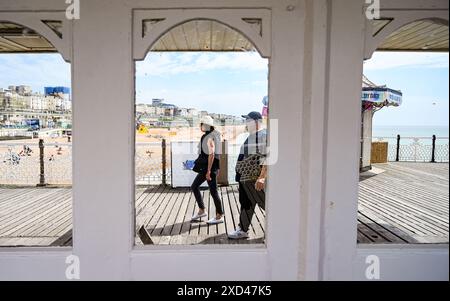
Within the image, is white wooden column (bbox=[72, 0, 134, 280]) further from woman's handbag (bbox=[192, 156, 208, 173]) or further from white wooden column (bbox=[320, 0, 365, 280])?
woman's handbag (bbox=[192, 156, 208, 173])

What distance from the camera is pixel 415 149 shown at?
1243 cm

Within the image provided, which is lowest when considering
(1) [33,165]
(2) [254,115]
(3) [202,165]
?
(1) [33,165]

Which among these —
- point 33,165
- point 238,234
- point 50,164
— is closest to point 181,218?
point 238,234

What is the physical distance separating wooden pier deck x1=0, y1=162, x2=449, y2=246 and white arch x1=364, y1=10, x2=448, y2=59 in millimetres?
2514

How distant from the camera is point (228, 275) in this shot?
2758 millimetres

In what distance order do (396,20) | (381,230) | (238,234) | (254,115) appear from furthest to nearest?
(381,230) → (238,234) → (254,115) → (396,20)

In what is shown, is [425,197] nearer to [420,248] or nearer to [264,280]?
[420,248]

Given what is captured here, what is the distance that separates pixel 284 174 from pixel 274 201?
252 millimetres

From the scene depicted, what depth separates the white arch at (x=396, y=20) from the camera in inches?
101

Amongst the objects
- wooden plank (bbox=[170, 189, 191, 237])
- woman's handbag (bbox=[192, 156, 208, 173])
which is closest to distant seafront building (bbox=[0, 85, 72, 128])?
wooden plank (bbox=[170, 189, 191, 237])

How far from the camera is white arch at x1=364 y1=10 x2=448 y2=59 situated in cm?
257

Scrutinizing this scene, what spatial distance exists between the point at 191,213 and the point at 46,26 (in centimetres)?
341

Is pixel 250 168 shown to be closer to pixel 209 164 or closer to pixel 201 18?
pixel 209 164

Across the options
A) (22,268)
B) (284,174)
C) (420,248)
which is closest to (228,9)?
(284,174)
